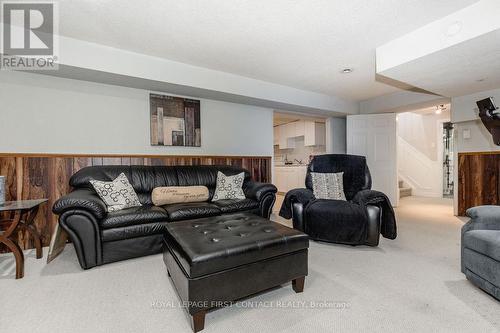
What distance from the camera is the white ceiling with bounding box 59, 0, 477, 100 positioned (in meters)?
1.98

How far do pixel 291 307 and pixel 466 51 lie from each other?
2.77 m

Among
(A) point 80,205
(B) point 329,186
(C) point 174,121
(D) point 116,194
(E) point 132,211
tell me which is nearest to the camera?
(A) point 80,205

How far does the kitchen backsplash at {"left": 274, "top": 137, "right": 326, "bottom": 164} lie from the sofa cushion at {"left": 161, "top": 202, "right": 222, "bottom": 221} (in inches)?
188

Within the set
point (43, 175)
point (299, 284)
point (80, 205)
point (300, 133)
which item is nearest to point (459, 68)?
point (299, 284)

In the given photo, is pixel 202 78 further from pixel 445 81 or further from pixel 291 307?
pixel 445 81

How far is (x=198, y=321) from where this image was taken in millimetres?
1349

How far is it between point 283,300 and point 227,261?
56cm

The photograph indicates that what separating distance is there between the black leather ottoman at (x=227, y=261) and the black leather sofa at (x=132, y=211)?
64 cm

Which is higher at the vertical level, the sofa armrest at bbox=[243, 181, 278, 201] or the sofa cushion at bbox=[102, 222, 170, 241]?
the sofa armrest at bbox=[243, 181, 278, 201]

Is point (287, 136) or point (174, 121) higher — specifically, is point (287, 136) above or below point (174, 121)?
above

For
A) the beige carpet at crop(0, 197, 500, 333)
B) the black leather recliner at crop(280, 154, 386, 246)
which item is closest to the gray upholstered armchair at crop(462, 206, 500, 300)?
the beige carpet at crop(0, 197, 500, 333)

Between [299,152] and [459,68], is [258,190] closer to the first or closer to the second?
[459,68]

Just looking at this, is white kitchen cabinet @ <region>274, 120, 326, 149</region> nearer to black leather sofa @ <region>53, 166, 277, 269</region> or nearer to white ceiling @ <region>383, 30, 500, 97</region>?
white ceiling @ <region>383, 30, 500, 97</region>

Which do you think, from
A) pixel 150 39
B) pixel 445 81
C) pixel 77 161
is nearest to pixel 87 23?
pixel 150 39
